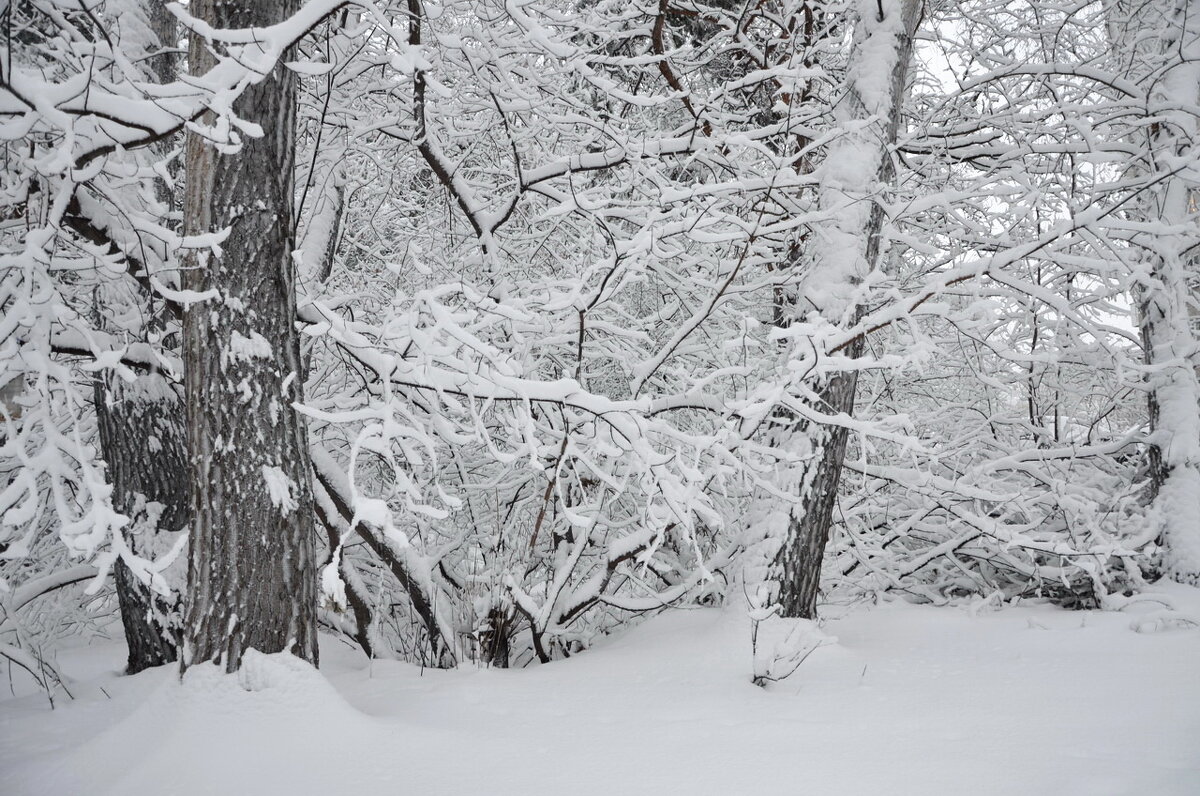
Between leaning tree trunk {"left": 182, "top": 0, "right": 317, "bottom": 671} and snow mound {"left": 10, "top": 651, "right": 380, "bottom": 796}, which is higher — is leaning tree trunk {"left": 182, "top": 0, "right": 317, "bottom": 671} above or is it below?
above

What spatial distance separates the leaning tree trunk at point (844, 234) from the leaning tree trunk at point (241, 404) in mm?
2448

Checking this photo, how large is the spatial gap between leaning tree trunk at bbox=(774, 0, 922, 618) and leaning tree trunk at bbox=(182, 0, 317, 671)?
2.45 metres

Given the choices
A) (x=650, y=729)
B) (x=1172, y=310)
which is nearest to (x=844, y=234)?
(x=650, y=729)

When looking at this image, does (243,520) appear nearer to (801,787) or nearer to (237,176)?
(237,176)

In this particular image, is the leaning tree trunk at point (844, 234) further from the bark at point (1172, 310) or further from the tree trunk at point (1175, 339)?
the tree trunk at point (1175, 339)

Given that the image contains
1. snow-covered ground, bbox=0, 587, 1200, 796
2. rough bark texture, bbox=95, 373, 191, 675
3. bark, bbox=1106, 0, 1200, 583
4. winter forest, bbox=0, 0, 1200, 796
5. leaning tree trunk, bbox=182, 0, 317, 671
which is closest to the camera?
snow-covered ground, bbox=0, 587, 1200, 796

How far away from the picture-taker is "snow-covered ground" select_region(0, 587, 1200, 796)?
2297mm

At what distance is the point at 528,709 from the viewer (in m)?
3.06

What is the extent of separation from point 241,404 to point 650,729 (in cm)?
191

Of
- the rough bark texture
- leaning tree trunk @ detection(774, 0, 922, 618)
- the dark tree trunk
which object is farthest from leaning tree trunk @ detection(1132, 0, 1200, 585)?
the rough bark texture

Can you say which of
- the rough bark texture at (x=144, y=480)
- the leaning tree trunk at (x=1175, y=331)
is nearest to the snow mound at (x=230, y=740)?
the rough bark texture at (x=144, y=480)

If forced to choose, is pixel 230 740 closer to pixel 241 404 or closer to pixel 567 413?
pixel 241 404

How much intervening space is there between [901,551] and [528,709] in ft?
13.6

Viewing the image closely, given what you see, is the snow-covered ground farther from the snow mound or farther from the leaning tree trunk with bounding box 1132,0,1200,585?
the leaning tree trunk with bounding box 1132,0,1200,585
